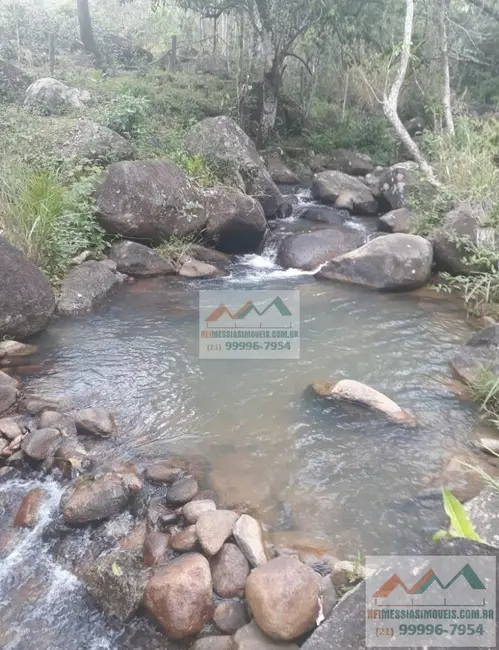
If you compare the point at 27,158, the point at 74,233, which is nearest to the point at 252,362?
the point at 74,233

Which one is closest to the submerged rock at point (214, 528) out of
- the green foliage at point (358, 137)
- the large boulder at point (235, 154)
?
the large boulder at point (235, 154)

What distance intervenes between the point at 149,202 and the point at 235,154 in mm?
2643

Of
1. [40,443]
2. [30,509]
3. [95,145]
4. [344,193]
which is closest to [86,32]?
[95,145]

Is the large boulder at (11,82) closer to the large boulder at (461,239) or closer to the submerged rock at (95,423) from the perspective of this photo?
the large boulder at (461,239)

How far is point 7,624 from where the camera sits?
249 centimetres

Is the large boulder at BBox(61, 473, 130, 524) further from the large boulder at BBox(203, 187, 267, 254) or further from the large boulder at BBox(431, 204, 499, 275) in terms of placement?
the large boulder at BBox(203, 187, 267, 254)

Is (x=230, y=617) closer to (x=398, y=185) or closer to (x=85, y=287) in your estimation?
(x=85, y=287)

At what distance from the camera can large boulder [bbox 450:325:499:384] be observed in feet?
14.8

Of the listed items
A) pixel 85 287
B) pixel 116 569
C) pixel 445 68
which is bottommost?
pixel 116 569

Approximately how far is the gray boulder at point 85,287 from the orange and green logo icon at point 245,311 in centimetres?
147

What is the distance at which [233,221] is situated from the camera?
832 cm

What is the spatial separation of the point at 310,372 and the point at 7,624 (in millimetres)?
3190

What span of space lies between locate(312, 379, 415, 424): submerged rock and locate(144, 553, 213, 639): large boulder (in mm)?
2049

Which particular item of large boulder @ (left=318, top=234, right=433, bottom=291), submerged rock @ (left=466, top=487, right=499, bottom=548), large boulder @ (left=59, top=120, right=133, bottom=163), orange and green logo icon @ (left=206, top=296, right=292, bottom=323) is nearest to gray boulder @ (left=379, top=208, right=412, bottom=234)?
large boulder @ (left=318, top=234, right=433, bottom=291)
